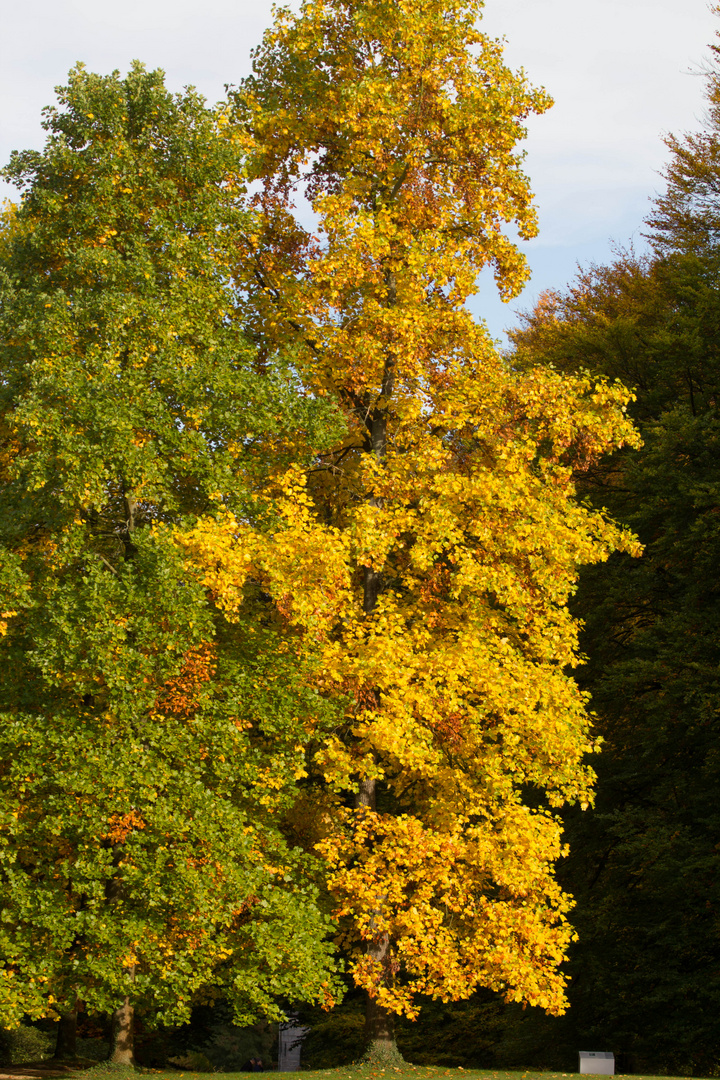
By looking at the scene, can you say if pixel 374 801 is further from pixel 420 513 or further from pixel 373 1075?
pixel 420 513

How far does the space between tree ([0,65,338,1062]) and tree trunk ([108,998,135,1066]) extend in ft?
0.29

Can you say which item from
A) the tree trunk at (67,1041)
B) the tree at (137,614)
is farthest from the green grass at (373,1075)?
the tree trunk at (67,1041)

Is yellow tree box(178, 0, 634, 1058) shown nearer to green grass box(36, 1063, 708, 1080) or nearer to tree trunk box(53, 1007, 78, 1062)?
green grass box(36, 1063, 708, 1080)

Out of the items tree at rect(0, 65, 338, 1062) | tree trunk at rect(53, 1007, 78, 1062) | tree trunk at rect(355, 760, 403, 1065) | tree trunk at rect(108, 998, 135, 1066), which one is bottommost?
tree trunk at rect(53, 1007, 78, 1062)

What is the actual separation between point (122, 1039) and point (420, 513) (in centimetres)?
990

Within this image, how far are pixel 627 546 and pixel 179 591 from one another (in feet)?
23.5

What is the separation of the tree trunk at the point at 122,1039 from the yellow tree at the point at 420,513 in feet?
13.2

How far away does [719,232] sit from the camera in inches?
1021

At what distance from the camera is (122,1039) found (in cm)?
1719

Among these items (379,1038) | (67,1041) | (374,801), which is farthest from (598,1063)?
(67,1041)

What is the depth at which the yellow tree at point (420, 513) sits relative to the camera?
14320 millimetres

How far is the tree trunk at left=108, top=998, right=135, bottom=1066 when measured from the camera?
16.9 m

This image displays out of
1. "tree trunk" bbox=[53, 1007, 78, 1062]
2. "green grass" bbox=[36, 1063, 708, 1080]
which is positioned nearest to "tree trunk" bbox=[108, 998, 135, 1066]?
"green grass" bbox=[36, 1063, 708, 1080]

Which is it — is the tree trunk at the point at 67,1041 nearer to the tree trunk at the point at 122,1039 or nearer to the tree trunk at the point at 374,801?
the tree trunk at the point at 122,1039
